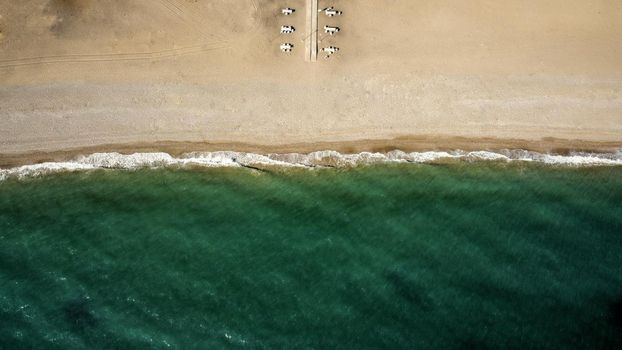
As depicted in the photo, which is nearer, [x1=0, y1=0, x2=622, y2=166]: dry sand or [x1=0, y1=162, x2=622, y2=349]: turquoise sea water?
[x1=0, y1=162, x2=622, y2=349]: turquoise sea water

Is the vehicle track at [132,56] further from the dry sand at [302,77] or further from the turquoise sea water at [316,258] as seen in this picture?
the turquoise sea water at [316,258]

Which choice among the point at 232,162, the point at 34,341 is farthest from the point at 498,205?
the point at 34,341

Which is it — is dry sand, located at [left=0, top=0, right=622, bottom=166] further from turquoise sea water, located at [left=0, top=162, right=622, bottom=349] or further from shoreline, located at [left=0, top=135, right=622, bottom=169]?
turquoise sea water, located at [left=0, top=162, right=622, bottom=349]

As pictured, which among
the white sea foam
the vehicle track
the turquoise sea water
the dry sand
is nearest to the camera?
the turquoise sea water

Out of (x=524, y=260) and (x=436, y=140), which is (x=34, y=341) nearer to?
(x=436, y=140)

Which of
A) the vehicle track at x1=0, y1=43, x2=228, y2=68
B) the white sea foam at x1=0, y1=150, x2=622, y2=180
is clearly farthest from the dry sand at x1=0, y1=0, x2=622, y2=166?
the white sea foam at x1=0, y1=150, x2=622, y2=180
